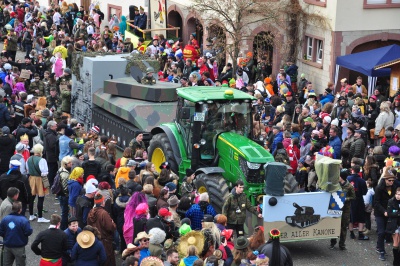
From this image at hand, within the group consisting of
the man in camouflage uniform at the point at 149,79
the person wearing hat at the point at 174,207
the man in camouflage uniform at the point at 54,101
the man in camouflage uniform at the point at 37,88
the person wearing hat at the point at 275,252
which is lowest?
the person wearing hat at the point at 275,252

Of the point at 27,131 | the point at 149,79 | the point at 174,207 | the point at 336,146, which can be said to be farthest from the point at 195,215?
the point at 149,79

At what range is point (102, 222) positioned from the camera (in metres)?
15.6

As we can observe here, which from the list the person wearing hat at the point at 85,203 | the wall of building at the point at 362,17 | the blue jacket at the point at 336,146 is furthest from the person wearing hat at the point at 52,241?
the wall of building at the point at 362,17

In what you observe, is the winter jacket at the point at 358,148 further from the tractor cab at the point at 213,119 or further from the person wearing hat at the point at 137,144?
the person wearing hat at the point at 137,144

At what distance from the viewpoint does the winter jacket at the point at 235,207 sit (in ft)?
54.7

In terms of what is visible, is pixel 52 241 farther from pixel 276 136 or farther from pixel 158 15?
pixel 158 15

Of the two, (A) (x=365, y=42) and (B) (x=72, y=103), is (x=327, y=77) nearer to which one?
(A) (x=365, y=42)

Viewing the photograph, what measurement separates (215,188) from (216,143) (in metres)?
1.47

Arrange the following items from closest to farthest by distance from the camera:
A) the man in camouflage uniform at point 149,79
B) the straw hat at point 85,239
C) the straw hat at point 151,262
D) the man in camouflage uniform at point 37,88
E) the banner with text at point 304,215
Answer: the straw hat at point 151,262 < the straw hat at point 85,239 < the banner with text at point 304,215 < the man in camouflage uniform at point 149,79 < the man in camouflage uniform at point 37,88

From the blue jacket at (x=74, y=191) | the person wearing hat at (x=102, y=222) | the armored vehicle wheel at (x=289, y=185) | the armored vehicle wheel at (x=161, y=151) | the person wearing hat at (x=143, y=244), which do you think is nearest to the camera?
the person wearing hat at (x=143, y=244)

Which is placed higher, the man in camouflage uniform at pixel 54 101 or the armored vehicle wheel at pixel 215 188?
the man in camouflage uniform at pixel 54 101

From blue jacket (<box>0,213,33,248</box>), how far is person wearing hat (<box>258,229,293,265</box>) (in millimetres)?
3856

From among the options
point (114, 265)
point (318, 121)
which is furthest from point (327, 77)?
point (114, 265)

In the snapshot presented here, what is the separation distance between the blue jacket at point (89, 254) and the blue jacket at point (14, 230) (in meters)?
1.25
